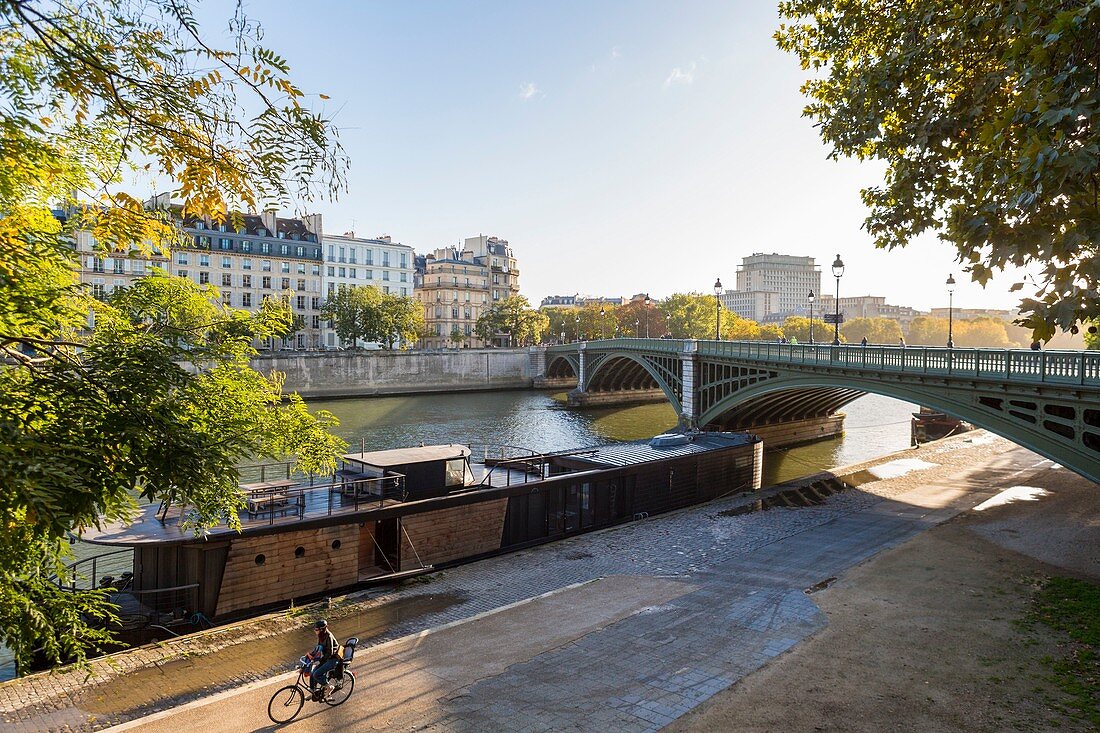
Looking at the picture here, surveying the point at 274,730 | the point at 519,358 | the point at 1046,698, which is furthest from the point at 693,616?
the point at 519,358

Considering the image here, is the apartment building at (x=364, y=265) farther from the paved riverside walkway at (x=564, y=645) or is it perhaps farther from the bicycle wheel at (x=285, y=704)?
the bicycle wheel at (x=285, y=704)

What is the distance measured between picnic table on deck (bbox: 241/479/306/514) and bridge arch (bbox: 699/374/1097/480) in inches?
802

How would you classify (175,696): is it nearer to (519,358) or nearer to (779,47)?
(779,47)

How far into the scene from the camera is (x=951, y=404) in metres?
24.3

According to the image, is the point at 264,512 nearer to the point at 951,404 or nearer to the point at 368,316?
the point at 951,404

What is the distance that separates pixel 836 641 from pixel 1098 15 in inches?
439

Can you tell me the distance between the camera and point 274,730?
10703mm

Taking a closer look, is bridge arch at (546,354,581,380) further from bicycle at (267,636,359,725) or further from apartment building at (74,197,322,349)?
bicycle at (267,636,359,725)

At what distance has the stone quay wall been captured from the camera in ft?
251

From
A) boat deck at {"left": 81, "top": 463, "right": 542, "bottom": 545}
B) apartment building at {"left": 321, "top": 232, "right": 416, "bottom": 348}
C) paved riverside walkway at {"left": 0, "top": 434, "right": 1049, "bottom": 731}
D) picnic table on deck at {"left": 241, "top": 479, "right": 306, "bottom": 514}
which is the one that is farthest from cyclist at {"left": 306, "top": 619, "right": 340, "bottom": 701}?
apartment building at {"left": 321, "top": 232, "right": 416, "bottom": 348}

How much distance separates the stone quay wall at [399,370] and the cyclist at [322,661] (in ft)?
206

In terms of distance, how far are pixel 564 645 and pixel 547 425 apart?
146 ft

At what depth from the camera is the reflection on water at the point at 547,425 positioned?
4570cm

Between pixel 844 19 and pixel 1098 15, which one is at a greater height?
pixel 844 19
